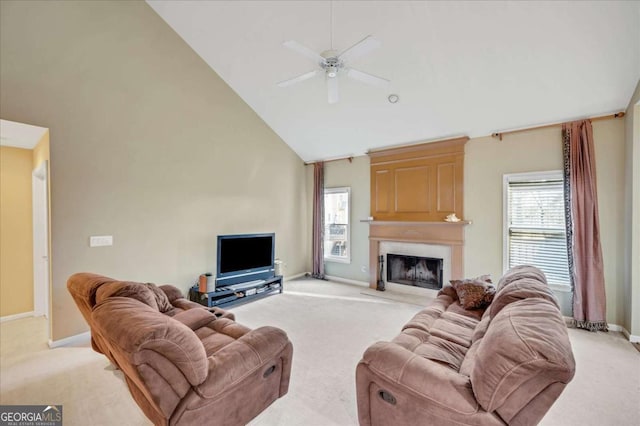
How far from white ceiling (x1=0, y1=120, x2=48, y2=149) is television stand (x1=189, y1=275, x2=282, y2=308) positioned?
2.72 metres

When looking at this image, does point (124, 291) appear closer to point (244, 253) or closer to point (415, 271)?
point (244, 253)

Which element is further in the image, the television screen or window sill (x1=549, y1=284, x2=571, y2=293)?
the television screen

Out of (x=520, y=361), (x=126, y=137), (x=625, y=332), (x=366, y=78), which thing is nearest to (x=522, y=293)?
→ (x=520, y=361)

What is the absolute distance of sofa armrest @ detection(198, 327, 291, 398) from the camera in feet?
5.23

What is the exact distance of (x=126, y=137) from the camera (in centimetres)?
363

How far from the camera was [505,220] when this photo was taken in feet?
14.0

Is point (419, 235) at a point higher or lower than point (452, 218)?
lower

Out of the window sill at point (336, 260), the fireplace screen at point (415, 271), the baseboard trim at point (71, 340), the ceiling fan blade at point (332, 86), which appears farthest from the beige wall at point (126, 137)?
the fireplace screen at point (415, 271)

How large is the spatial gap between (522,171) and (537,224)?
808mm

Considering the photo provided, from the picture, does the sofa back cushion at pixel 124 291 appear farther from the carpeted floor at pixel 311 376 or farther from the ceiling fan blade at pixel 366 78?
the ceiling fan blade at pixel 366 78

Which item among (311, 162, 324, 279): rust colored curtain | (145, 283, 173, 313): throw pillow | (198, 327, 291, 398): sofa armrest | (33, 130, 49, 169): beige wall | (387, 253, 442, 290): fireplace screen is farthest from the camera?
(311, 162, 324, 279): rust colored curtain

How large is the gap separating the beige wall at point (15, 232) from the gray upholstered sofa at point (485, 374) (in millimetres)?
4912

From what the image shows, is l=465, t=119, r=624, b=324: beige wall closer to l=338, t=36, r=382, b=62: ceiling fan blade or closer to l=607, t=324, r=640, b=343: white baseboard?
l=607, t=324, r=640, b=343: white baseboard

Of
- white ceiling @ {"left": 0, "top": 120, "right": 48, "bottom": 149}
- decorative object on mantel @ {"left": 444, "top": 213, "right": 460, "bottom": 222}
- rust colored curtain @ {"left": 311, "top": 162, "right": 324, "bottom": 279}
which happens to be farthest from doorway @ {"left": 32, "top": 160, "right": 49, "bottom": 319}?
decorative object on mantel @ {"left": 444, "top": 213, "right": 460, "bottom": 222}
